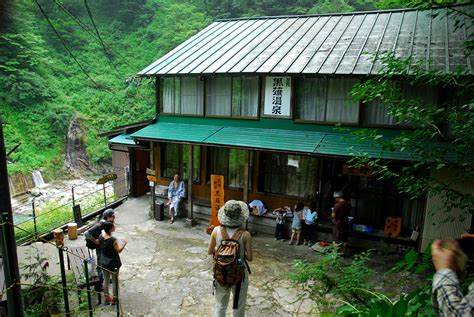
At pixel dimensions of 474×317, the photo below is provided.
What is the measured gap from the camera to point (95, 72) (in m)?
33.2

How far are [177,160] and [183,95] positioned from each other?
244 centimetres

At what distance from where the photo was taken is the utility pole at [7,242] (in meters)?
3.12

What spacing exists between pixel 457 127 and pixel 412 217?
5.25 meters

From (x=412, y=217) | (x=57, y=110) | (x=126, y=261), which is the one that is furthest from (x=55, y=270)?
(x=57, y=110)

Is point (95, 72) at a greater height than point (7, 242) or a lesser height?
greater

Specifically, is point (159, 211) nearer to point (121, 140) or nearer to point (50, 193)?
point (121, 140)

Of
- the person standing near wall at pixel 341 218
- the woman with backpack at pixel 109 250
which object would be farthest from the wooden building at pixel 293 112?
the woman with backpack at pixel 109 250

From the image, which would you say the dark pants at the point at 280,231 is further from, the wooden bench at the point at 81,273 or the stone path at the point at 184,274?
the wooden bench at the point at 81,273

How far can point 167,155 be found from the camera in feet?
41.2

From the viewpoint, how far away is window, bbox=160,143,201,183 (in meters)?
12.0

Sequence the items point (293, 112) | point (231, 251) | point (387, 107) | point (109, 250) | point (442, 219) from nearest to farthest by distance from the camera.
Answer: point (231, 251) → point (109, 250) → point (442, 219) → point (387, 107) → point (293, 112)


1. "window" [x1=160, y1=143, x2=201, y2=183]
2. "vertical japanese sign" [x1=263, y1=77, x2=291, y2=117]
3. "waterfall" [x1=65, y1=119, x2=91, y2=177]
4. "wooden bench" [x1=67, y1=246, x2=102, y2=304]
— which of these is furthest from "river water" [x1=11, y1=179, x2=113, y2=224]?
"vertical japanese sign" [x1=263, y1=77, x2=291, y2=117]

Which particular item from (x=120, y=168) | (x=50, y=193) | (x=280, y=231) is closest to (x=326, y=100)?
(x=280, y=231)

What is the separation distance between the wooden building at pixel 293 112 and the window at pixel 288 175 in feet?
0.11
